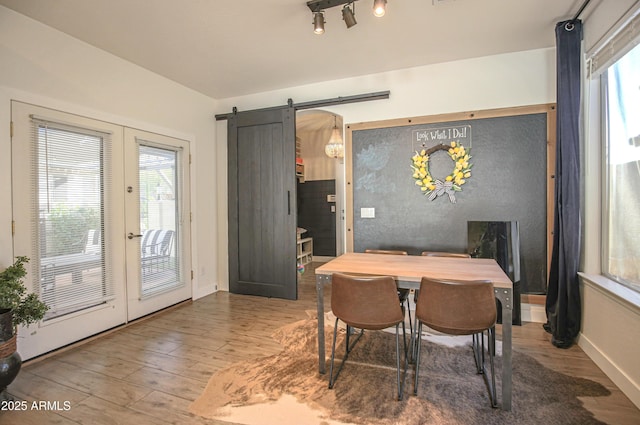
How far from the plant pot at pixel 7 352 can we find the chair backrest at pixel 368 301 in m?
2.23

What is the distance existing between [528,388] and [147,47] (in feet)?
14.6

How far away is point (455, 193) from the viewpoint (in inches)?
135

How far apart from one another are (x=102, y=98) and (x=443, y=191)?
12.6ft

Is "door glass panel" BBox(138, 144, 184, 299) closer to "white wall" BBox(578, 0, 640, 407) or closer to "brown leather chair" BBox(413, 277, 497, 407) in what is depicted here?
"brown leather chair" BBox(413, 277, 497, 407)

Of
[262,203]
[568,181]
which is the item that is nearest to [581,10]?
[568,181]

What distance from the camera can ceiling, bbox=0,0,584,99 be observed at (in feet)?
7.94

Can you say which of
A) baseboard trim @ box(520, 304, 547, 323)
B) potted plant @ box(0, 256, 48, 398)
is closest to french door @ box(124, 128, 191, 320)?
potted plant @ box(0, 256, 48, 398)

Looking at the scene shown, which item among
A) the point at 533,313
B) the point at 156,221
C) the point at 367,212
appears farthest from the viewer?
the point at 367,212

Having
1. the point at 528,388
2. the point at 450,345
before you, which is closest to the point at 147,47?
the point at 450,345

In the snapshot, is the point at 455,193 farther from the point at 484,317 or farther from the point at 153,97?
the point at 153,97

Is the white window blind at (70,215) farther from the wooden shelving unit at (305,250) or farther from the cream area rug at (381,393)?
the wooden shelving unit at (305,250)

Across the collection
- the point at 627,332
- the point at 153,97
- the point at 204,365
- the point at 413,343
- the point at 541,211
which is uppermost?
the point at 153,97

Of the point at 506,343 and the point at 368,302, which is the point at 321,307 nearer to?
the point at 368,302

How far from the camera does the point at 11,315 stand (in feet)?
6.75
